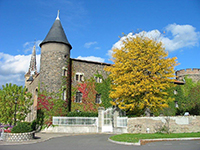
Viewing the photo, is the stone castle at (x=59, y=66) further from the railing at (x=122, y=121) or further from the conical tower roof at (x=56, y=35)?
the railing at (x=122, y=121)

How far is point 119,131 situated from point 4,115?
13823 mm

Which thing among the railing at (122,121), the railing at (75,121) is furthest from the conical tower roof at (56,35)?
the railing at (122,121)

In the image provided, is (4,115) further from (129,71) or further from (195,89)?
(195,89)

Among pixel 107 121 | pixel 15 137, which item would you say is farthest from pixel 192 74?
pixel 15 137

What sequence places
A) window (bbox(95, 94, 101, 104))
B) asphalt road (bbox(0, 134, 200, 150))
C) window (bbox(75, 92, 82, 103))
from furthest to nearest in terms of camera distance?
window (bbox(95, 94, 101, 104))
window (bbox(75, 92, 82, 103))
asphalt road (bbox(0, 134, 200, 150))

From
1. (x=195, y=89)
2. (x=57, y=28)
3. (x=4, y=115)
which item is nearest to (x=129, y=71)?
(x=57, y=28)

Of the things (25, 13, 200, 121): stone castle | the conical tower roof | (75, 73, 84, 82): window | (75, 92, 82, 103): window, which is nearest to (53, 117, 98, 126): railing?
(25, 13, 200, 121): stone castle

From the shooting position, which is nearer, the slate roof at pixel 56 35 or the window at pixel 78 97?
the slate roof at pixel 56 35

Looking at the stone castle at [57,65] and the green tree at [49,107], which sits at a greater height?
the stone castle at [57,65]

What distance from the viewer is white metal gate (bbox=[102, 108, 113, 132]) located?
2614cm

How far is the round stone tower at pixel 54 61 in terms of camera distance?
27734 millimetres

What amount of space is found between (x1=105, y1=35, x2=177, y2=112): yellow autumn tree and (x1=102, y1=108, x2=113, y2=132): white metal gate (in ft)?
10.5

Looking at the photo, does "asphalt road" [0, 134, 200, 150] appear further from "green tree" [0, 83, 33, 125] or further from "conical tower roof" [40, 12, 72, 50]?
"conical tower roof" [40, 12, 72, 50]

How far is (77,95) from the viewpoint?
3064 centimetres
